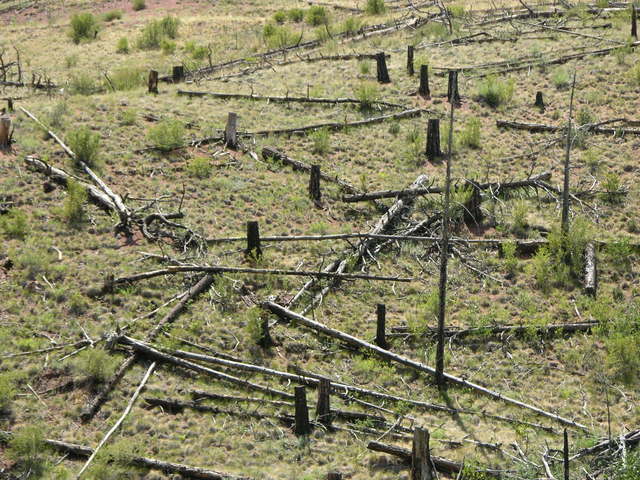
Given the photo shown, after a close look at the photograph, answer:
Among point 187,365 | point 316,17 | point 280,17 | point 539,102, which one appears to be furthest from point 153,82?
point 187,365

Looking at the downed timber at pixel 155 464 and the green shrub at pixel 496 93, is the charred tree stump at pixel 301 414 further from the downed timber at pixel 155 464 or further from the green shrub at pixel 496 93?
the green shrub at pixel 496 93

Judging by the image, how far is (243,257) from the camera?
60.9 feet

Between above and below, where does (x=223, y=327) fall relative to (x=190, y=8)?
below

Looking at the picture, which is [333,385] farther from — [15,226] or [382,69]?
[382,69]

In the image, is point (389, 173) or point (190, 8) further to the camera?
point (190, 8)

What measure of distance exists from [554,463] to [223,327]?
6.21 metres

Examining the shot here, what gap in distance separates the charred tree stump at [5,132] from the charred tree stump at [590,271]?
499 inches

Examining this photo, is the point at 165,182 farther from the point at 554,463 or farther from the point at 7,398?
the point at 554,463

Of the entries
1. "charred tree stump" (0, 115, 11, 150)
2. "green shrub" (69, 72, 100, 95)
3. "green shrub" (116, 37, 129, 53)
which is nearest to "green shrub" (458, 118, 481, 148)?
"charred tree stump" (0, 115, 11, 150)

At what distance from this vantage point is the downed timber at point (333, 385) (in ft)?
48.3

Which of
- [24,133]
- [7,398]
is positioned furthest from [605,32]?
[7,398]

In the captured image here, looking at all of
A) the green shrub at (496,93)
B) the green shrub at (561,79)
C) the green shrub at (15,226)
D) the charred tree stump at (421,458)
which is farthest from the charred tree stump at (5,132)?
A: the green shrub at (561,79)

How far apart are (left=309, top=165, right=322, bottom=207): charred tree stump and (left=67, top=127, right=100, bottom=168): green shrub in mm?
4777

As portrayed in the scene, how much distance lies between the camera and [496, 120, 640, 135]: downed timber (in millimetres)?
24297
